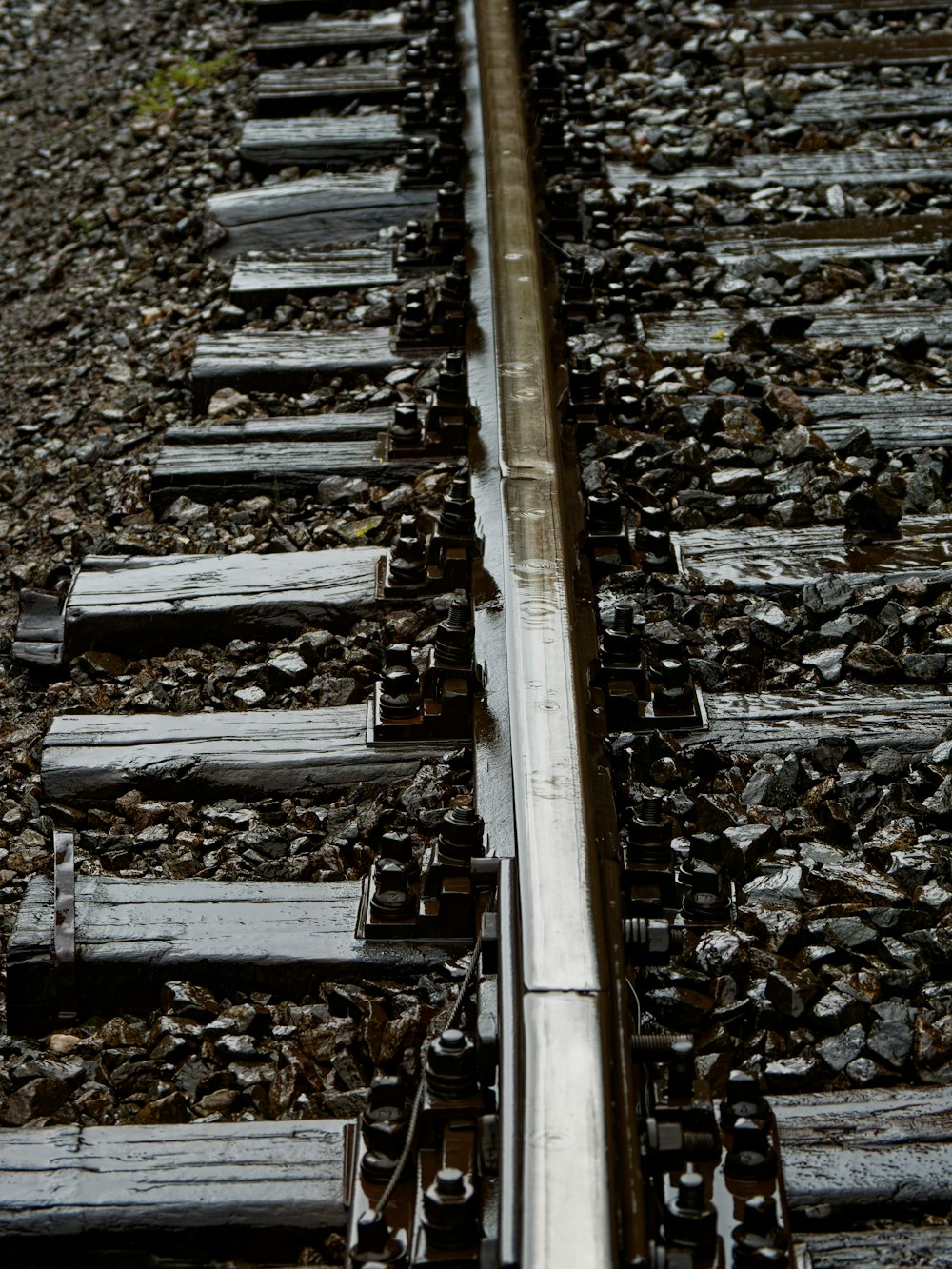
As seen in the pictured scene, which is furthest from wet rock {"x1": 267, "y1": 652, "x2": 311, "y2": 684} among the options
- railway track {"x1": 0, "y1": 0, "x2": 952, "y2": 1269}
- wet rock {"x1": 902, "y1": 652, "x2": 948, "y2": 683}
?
wet rock {"x1": 902, "y1": 652, "x2": 948, "y2": 683}

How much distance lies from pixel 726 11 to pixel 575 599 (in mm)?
3943

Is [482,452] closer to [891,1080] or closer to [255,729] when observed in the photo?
[255,729]

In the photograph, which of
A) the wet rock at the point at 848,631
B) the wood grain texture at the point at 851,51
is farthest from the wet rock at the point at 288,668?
the wood grain texture at the point at 851,51

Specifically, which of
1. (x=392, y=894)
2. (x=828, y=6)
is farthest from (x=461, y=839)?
(x=828, y=6)

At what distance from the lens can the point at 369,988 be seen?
246cm

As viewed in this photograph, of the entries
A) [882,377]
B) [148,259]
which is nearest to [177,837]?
[882,377]

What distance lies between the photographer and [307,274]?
4699 mm

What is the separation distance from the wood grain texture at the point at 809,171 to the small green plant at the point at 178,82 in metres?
2.01

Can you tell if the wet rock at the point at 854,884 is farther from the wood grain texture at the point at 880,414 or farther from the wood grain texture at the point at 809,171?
the wood grain texture at the point at 809,171

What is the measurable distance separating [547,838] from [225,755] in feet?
2.94

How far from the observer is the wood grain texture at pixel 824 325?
417cm

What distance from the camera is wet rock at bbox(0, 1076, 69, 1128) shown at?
2.31m

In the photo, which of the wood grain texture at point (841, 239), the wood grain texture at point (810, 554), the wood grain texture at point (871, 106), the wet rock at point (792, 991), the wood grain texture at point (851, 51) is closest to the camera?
the wet rock at point (792, 991)

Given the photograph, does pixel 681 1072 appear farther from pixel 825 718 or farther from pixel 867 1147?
pixel 825 718
